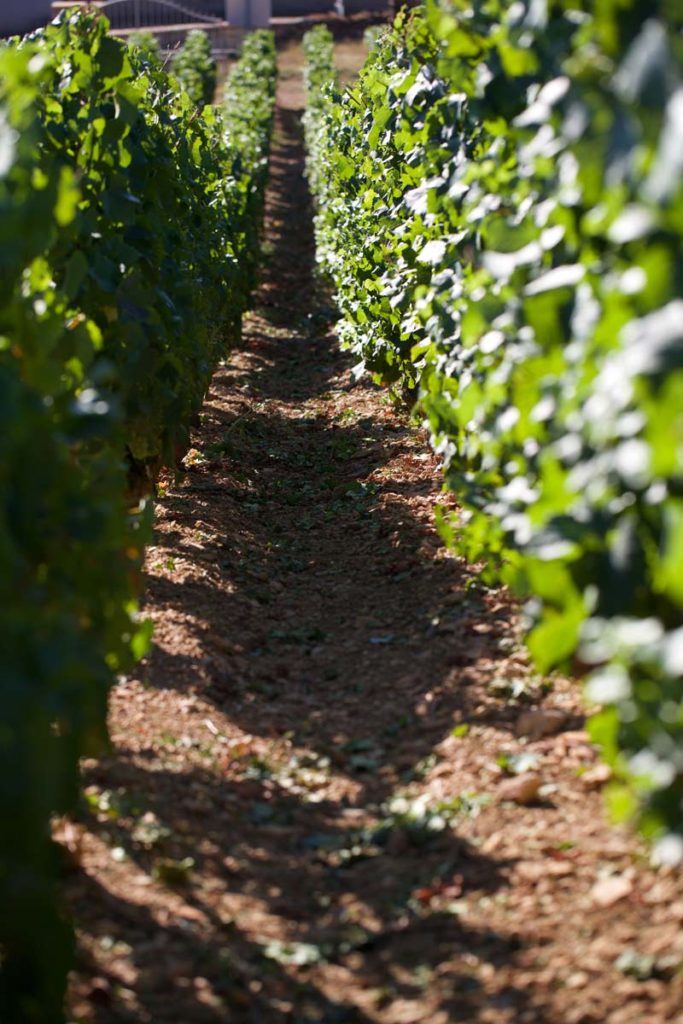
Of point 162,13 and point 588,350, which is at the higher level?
point 162,13

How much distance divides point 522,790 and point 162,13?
47.7 metres

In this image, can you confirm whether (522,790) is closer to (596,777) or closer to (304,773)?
(596,777)

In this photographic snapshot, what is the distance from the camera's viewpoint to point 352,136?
31.5ft

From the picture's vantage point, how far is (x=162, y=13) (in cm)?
4731

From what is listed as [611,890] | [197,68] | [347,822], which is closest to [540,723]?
[347,822]

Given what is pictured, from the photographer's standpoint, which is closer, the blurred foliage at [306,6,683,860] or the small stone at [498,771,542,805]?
the blurred foliage at [306,6,683,860]

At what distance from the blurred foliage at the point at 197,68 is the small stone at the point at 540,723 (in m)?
25.7

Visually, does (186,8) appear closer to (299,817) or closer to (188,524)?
(188,524)

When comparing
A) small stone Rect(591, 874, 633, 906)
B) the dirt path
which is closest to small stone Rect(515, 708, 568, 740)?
the dirt path

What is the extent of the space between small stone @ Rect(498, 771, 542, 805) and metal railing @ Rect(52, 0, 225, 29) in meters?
42.9

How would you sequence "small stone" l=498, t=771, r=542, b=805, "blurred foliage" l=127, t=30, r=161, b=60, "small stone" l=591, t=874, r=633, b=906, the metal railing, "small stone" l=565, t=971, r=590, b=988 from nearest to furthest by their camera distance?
"small stone" l=565, t=971, r=590, b=988
"small stone" l=591, t=874, r=633, b=906
"small stone" l=498, t=771, r=542, b=805
"blurred foliage" l=127, t=30, r=161, b=60
the metal railing

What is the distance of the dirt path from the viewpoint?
3.09m

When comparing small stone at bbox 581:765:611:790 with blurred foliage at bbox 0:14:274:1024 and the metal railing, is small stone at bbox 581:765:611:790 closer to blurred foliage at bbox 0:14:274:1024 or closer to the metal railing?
blurred foliage at bbox 0:14:274:1024

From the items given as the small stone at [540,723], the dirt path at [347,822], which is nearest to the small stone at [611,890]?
the dirt path at [347,822]
